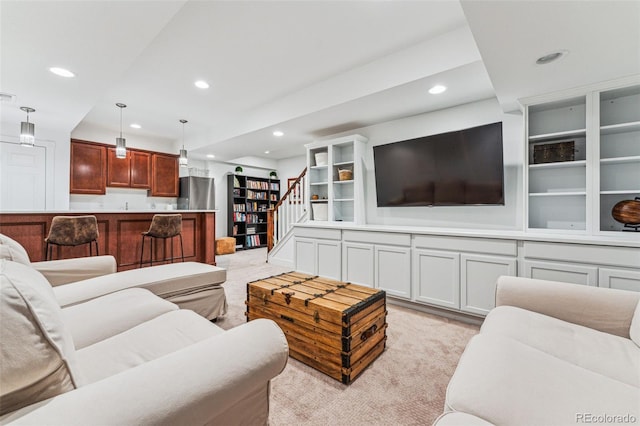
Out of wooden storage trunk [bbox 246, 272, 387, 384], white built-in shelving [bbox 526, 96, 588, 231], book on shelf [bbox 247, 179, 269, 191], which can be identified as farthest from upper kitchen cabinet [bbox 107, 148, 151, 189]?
white built-in shelving [bbox 526, 96, 588, 231]

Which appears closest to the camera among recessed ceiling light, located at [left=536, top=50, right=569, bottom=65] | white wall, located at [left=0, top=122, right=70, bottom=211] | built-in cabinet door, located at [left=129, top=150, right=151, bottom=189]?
recessed ceiling light, located at [left=536, top=50, right=569, bottom=65]

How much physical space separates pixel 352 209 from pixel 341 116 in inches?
57.7

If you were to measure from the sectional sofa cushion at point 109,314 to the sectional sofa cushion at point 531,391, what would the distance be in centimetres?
157

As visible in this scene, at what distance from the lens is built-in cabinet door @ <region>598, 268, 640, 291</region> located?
1944mm

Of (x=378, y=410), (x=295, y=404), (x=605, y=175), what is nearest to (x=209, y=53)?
(x=295, y=404)

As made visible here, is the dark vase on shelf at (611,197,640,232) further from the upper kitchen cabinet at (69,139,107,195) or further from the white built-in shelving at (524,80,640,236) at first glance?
the upper kitchen cabinet at (69,139,107,195)

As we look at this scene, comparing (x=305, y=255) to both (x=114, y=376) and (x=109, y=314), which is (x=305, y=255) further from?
(x=114, y=376)

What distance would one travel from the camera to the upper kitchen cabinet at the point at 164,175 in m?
5.91

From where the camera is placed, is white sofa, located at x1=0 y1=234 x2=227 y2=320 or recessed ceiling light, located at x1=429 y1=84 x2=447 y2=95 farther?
recessed ceiling light, located at x1=429 y1=84 x2=447 y2=95

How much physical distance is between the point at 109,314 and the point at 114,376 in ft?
3.48

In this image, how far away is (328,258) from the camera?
3.83 m

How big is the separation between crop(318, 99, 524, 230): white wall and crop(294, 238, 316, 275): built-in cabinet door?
0.96 m

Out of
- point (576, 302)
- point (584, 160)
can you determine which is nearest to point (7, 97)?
point (576, 302)

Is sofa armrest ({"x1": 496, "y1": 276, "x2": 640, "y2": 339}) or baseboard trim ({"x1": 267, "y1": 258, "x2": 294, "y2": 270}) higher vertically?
sofa armrest ({"x1": 496, "y1": 276, "x2": 640, "y2": 339})
